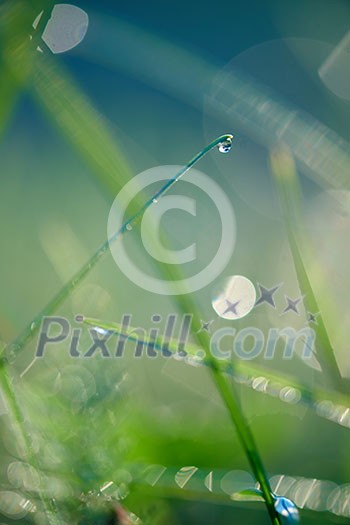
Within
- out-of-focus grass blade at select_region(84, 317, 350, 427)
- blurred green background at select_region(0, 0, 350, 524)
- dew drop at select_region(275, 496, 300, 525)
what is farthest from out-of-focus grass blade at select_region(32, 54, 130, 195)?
dew drop at select_region(275, 496, 300, 525)

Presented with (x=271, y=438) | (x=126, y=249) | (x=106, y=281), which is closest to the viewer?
(x=271, y=438)

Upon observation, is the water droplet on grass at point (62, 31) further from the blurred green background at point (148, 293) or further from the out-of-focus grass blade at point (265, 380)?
the out-of-focus grass blade at point (265, 380)

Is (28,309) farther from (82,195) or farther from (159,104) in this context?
(159,104)

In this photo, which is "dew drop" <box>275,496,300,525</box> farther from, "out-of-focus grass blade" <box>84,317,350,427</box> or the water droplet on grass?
the water droplet on grass

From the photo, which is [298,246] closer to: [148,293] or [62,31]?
[62,31]

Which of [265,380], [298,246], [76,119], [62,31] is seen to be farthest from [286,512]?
[62,31]

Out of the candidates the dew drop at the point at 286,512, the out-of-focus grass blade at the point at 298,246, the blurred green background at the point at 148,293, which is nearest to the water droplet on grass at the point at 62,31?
the blurred green background at the point at 148,293

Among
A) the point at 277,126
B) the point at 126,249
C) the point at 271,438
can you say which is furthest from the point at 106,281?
the point at 271,438
